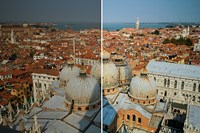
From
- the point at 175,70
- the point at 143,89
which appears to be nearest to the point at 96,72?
the point at 143,89

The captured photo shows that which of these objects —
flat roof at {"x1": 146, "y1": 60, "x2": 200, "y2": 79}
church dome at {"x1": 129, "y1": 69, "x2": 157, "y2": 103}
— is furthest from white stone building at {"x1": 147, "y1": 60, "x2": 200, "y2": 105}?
church dome at {"x1": 129, "y1": 69, "x2": 157, "y2": 103}

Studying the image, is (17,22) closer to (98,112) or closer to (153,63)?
(98,112)

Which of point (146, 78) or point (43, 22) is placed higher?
point (43, 22)

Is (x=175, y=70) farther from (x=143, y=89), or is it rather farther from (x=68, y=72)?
(x=68, y=72)

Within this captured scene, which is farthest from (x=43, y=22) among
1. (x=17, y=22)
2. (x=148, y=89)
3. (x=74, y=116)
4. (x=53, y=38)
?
(x=148, y=89)

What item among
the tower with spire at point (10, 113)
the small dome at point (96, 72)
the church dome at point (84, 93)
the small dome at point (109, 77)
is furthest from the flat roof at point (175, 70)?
the tower with spire at point (10, 113)

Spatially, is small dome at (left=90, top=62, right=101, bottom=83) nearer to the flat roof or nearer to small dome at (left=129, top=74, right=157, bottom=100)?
small dome at (left=129, top=74, right=157, bottom=100)

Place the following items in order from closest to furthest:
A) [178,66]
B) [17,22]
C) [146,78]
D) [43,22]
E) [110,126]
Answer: [17,22] < [43,22] < [110,126] < [146,78] < [178,66]
